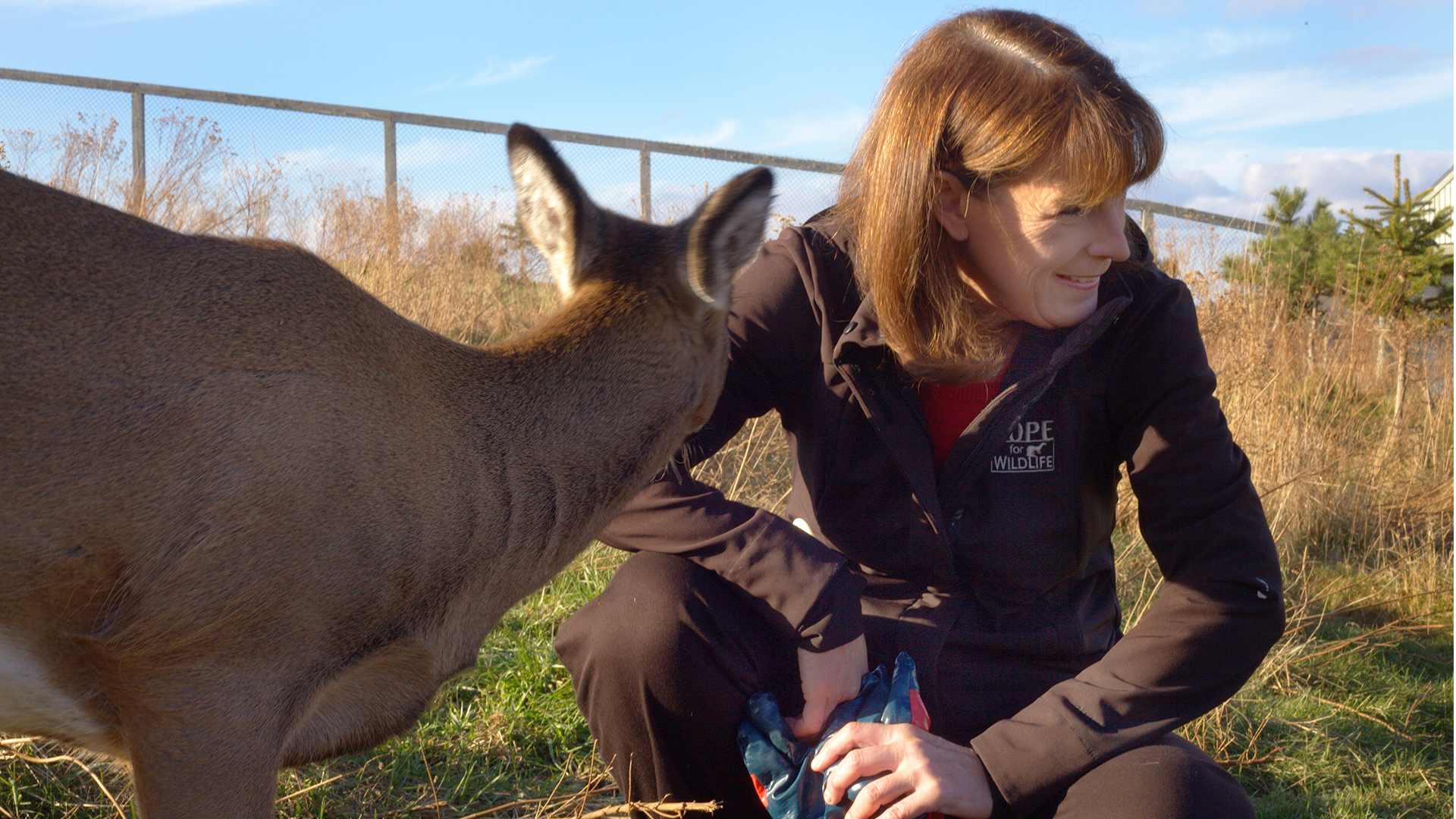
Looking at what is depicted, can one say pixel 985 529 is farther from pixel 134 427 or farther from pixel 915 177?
pixel 134 427

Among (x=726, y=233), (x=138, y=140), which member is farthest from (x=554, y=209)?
(x=138, y=140)

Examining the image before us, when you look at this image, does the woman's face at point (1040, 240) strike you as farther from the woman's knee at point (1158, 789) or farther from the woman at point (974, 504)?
the woman's knee at point (1158, 789)

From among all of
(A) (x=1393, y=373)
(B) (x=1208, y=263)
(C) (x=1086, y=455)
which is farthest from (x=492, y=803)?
(A) (x=1393, y=373)

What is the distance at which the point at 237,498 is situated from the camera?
1.99 m

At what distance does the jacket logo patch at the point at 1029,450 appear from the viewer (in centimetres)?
266

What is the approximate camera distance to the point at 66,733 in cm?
211

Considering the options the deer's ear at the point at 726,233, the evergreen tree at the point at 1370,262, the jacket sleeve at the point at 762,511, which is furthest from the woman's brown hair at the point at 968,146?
the evergreen tree at the point at 1370,262

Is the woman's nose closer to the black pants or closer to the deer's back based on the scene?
the black pants

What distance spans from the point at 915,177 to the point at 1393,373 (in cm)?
800

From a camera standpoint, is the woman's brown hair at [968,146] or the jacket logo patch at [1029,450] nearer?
the woman's brown hair at [968,146]

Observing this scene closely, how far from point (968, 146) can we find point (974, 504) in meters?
0.91

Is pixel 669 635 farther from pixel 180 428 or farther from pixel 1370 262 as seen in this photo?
pixel 1370 262

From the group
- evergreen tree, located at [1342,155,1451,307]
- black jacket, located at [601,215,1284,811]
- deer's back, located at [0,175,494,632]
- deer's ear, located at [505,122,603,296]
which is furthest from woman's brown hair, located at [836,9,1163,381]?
evergreen tree, located at [1342,155,1451,307]

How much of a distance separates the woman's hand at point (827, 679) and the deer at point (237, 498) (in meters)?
0.69
